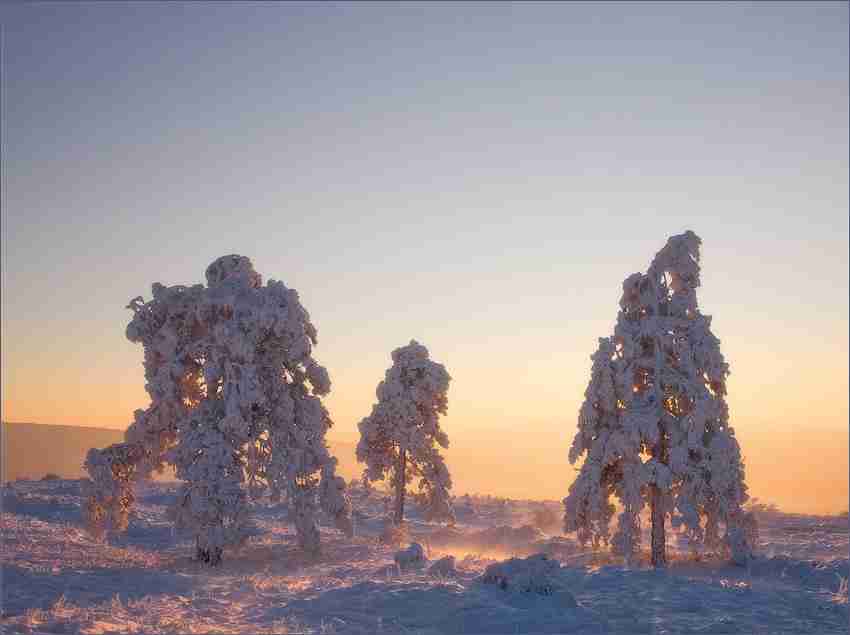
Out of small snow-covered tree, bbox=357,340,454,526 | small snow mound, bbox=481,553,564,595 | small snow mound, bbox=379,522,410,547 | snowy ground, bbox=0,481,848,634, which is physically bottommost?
small snow mound, bbox=379,522,410,547

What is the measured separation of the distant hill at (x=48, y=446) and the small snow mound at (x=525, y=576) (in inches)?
2927

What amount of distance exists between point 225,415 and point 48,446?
11276 centimetres

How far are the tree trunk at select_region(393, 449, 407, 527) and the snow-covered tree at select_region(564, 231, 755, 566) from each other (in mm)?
10523

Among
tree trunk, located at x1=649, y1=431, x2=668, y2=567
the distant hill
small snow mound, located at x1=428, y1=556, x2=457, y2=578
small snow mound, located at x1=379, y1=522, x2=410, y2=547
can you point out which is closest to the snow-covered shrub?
tree trunk, located at x1=649, y1=431, x2=668, y2=567

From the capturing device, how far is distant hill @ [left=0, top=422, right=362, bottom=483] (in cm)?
9619

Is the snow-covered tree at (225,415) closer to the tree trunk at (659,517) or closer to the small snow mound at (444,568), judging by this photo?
the small snow mound at (444,568)

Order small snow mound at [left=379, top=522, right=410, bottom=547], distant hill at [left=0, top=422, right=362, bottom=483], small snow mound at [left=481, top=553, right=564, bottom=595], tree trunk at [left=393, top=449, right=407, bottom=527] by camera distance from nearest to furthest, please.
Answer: small snow mound at [left=481, top=553, right=564, bottom=595]
small snow mound at [left=379, top=522, right=410, bottom=547]
tree trunk at [left=393, top=449, right=407, bottom=527]
distant hill at [left=0, top=422, right=362, bottom=483]

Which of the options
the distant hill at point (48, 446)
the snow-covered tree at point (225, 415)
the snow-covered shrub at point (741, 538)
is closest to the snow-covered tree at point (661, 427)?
the snow-covered shrub at point (741, 538)

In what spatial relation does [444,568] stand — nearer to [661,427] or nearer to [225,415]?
[225,415]

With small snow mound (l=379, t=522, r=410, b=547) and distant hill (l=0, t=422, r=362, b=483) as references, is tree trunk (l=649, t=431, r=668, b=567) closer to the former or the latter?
small snow mound (l=379, t=522, r=410, b=547)

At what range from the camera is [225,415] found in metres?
20.8

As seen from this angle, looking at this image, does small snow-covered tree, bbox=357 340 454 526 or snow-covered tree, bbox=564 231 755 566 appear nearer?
snow-covered tree, bbox=564 231 755 566

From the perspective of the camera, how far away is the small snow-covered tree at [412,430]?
111 feet

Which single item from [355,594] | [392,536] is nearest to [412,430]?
[392,536]
